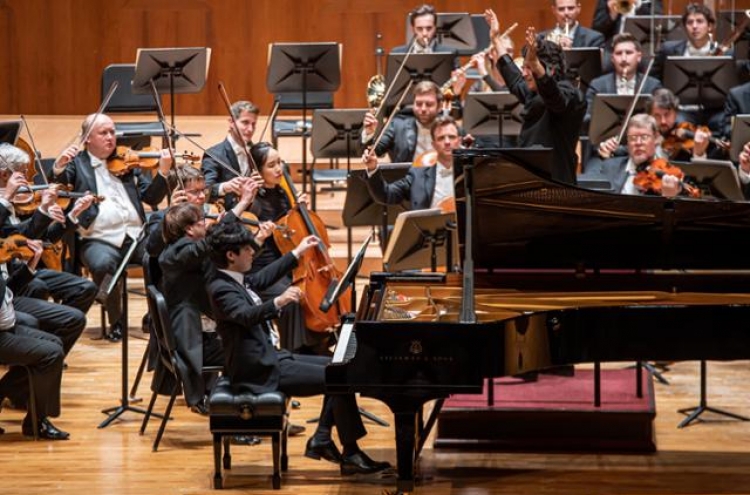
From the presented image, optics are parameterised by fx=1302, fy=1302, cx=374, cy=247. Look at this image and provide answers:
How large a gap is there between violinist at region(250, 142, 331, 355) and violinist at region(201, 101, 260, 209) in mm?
354

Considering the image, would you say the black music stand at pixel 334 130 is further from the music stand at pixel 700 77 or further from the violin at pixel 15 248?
the violin at pixel 15 248

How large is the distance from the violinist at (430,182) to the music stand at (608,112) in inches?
50.7

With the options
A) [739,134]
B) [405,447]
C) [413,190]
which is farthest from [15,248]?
[739,134]

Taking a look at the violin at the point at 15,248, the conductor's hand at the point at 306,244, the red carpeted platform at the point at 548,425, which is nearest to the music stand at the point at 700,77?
the red carpeted platform at the point at 548,425

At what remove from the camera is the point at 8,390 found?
603 cm

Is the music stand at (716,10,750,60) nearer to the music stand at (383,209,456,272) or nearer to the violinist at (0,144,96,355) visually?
the music stand at (383,209,456,272)

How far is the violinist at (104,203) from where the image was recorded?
7.09 meters

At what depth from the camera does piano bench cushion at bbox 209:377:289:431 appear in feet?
16.2

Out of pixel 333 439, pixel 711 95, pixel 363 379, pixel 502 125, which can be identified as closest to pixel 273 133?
pixel 502 125

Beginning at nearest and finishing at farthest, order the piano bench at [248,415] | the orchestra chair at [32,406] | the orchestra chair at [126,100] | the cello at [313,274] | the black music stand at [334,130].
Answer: the piano bench at [248,415] → the orchestra chair at [32,406] → the cello at [313,274] → the black music stand at [334,130] → the orchestra chair at [126,100]

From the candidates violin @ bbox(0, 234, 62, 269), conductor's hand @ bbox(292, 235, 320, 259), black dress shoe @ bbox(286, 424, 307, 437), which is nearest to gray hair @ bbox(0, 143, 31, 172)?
violin @ bbox(0, 234, 62, 269)

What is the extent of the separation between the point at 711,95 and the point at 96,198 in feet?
13.3

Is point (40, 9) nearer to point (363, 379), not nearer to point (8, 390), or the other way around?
point (8, 390)

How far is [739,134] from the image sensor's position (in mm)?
7188
